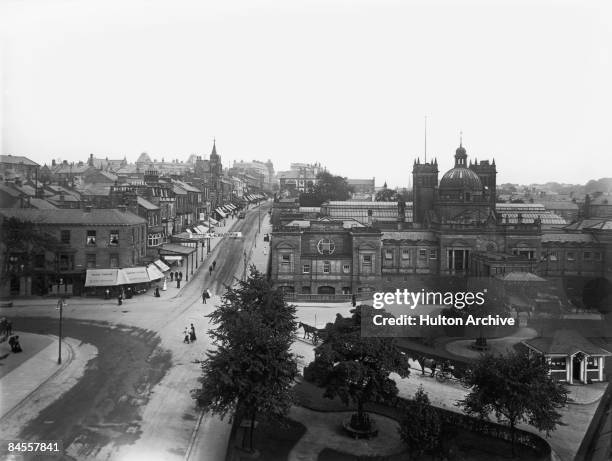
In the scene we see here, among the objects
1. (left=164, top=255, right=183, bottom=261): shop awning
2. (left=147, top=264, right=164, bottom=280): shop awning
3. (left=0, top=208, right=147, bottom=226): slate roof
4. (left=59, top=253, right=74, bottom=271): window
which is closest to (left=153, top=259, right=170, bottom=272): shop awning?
(left=147, top=264, right=164, bottom=280): shop awning

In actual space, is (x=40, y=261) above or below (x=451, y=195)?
below

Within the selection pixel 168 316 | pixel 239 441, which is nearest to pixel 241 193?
pixel 168 316

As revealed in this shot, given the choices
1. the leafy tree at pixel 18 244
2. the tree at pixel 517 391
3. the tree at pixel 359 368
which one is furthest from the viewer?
the leafy tree at pixel 18 244

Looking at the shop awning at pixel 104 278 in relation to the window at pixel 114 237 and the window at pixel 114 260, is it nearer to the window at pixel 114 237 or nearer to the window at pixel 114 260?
the window at pixel 114 260

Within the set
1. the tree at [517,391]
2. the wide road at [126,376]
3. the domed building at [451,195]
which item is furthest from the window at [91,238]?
the tree at [517,391]

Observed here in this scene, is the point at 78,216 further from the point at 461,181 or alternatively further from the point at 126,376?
the point at 461,181

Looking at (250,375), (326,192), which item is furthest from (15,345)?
(326,192)
